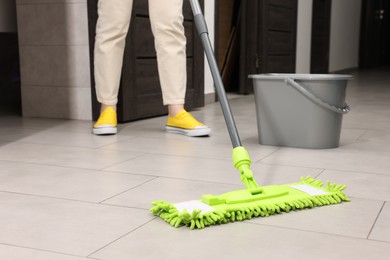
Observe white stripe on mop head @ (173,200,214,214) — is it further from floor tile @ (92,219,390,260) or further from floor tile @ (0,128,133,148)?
floor tile @ (0,128,133,148)

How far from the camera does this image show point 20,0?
8.43ft

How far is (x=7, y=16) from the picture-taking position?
2.73 meters

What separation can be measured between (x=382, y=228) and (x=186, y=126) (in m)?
1.09

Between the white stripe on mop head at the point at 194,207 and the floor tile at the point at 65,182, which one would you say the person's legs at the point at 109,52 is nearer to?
the floor tile at the point at 65,182

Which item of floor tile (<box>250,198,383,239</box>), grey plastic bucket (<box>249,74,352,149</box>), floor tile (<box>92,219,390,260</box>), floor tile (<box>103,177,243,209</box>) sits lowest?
floor tile (<box>103,177,243,209</box>)

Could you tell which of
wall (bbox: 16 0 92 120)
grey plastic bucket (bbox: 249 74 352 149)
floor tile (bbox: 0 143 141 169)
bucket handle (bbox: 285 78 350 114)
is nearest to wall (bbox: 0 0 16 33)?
wall (bbox: 16 0 92 120)

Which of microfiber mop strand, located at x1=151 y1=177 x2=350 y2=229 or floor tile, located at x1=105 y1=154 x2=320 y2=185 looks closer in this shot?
microfiber mop strand, located at x1=151 y1=177 x2=350 y2=229

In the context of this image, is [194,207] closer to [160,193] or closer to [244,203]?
[244,203]

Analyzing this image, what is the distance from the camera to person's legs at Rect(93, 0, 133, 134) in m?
2.04

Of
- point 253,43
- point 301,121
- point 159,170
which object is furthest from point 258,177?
point 253,43

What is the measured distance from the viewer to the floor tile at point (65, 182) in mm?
1249

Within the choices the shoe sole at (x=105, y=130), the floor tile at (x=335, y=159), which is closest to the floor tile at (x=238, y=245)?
the floor tile at (x=335, y=159)

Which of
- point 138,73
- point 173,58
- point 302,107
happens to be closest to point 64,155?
point 173,58

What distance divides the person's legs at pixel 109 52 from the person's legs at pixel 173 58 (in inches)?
4.9
